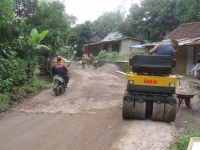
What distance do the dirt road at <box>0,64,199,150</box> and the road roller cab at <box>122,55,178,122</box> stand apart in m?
0.29

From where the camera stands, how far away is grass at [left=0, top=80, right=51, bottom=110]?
26.1 ft

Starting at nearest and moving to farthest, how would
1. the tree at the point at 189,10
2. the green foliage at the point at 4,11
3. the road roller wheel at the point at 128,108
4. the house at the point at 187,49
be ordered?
1. the road roller wheel at the point at 128,108
2. the green foliage at the point at 4,11
3. the house at the point at 187,49
4. the tree at the point at 189,10

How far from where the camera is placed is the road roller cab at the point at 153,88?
20.9ft

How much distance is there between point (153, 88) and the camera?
6.43m

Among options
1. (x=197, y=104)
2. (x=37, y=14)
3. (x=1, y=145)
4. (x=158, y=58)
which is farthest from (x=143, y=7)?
(x=1, y=145)

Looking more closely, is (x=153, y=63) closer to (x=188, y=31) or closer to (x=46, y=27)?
(x=46, y=27)

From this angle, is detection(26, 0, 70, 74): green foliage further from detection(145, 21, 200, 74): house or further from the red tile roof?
the red tile roof

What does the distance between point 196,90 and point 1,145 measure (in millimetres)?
9921

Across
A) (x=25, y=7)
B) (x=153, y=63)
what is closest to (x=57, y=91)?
(x=153, y=63)

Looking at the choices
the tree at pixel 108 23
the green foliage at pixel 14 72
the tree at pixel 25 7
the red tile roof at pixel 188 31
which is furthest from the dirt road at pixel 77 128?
the tree at pixel 108 23

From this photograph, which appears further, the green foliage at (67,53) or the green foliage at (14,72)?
the green foliage at (67,53)

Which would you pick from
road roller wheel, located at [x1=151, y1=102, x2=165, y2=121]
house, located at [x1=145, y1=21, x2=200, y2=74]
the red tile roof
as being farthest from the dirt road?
the red tile roof

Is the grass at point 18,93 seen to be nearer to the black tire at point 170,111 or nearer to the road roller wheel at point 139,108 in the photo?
the road roller wheel at point 139,108

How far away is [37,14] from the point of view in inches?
635
